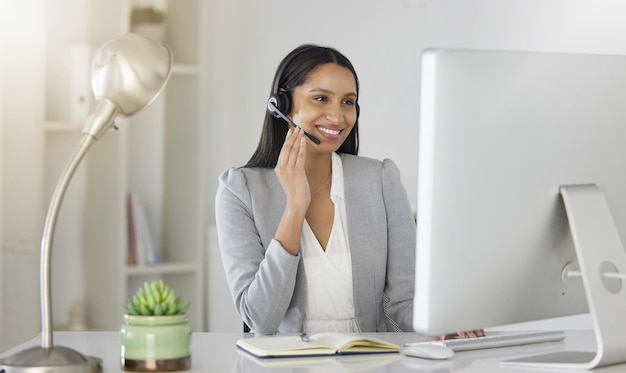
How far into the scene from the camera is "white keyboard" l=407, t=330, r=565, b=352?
1846 millimetres

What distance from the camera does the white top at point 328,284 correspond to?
7.53 feet

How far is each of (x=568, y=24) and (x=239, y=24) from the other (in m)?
1.46

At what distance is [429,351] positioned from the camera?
1746 millimetres

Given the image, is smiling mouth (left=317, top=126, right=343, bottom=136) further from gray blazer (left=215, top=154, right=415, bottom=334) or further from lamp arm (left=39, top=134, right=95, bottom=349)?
lamp arm (left=39, top=134, right=95, bottom=349)

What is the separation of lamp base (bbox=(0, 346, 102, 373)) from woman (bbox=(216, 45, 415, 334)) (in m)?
0.68

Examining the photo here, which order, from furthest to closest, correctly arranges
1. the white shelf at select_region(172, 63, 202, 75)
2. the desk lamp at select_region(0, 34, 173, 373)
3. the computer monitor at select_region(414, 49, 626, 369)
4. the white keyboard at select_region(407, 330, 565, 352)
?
the white shelf at select_region(172, 63, 202, 75) → the white keyboard at select_region(407, 330, 565, 352) → the desk lamp at select_region(0, 34, 173, 373) → the computer monitor at select_region(414, 49, 626, 369)

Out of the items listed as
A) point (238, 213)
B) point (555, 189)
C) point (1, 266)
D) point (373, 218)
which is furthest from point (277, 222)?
point (1, 266)

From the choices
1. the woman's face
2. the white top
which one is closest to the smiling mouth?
the woman's face

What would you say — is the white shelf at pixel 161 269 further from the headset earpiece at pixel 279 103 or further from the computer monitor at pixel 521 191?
the computer monitor at pixel 521 191

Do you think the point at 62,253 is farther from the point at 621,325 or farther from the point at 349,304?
the point at 621,325

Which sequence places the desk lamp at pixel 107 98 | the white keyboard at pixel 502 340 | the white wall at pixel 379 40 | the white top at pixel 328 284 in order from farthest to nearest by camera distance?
the white wall at pixel 379 40 < the white top at pixel 328 284 < the white keyboard at pixel 502 340 < the desk lamp at pixel 107 98

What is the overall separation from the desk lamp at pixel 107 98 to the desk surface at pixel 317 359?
91 millimetres

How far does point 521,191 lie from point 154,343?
25.6 inches

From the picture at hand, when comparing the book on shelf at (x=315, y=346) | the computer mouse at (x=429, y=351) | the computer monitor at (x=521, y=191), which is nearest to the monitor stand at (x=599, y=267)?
the computer monitor at (x=521, y=191)
